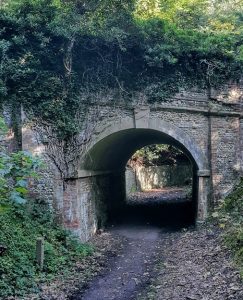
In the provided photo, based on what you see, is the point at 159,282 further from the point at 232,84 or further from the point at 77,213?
the point at 232,84

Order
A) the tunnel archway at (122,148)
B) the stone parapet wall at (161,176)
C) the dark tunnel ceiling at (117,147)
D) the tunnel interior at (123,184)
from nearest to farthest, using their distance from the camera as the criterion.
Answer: the tunnel archway at (122,148) → the dark tunnel ceiling at (117,147) → the tunnel interior at (123,184) → the stone parapet wall at (161,176)

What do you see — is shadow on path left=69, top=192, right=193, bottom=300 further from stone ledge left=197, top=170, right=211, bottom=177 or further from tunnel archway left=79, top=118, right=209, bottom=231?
stone ledge left=197, top=170, right=211, bottom=177

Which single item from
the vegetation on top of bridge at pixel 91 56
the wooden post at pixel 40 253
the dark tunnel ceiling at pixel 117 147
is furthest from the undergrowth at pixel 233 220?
the wooden post at pixel 40 253

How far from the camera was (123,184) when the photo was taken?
18.6 m

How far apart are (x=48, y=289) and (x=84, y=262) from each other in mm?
2032

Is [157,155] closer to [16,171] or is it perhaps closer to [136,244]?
[136,244]

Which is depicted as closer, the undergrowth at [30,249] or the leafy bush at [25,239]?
the leafy bush at [25,239]

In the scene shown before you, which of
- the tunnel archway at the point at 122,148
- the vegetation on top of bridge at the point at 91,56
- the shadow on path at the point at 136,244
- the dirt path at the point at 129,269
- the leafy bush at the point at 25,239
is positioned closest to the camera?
the leafy bush at the point at 25,239

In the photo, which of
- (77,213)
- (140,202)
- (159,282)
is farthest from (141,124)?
(140,202)

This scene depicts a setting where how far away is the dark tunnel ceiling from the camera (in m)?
11.9

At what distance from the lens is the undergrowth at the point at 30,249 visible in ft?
23.4

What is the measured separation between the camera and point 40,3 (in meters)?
10.7

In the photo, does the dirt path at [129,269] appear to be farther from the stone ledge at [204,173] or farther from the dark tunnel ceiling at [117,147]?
the dark tunnel ceiling at [117,147]

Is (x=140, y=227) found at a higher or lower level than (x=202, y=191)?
lower
